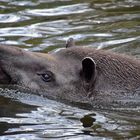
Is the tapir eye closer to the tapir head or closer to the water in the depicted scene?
the tapir head

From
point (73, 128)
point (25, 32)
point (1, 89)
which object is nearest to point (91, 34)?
point (25, 32)

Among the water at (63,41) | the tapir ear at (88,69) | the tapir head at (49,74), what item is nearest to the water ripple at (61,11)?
the water at (63,41)

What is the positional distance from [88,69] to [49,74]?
713 mm

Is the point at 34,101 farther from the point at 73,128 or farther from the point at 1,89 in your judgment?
the point at 73,128

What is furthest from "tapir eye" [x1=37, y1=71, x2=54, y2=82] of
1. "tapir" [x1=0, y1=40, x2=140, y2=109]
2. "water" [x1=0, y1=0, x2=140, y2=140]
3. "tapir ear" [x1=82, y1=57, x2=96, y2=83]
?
"tapir ear" [x1=82, y1=57, x2=96, y2=83]

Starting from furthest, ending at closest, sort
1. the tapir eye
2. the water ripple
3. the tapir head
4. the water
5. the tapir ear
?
1. the water ripple
2. the tapir eye
3. the tapir head
4. the tapir ear
5. the water

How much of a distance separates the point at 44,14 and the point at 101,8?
1.59 meters

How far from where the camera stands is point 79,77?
40.3 ft

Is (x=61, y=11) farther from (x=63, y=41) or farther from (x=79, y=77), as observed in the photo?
(x=79, y=77)

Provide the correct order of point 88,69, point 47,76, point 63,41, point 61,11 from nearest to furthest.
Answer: point 88,69 → point 47,76 → point 63,41 → point 61,11

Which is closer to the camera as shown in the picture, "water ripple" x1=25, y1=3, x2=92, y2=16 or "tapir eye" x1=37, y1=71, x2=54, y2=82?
"tapir eye" x1=37, y1=71, x2=54, y2=82

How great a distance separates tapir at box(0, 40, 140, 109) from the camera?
12.1 meters

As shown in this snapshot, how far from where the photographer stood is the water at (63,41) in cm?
1094

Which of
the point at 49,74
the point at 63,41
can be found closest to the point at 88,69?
the point at 49,74
